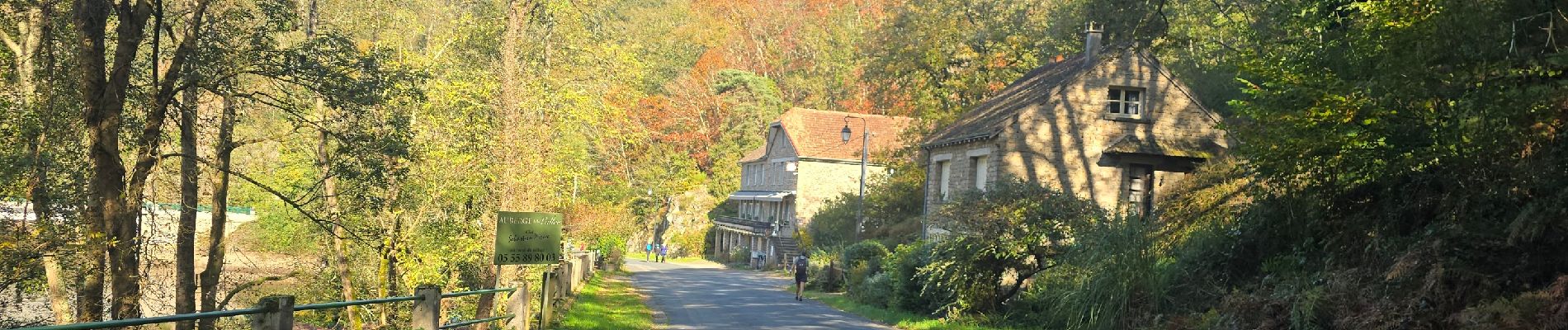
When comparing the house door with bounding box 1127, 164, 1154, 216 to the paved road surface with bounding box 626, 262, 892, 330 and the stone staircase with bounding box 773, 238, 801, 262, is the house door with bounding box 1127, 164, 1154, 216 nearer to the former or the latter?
the paved road surface with bounding box 626, 262, 892, 330

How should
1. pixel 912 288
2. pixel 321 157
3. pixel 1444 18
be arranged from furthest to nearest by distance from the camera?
pixel 912 288
pixel 321 157
pixel 1444 18

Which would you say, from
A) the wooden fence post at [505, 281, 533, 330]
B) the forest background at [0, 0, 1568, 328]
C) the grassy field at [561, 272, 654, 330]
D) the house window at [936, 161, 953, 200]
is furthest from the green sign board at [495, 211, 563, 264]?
the house window at [936, 161, 953, 200]

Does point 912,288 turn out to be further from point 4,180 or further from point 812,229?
point 812,229

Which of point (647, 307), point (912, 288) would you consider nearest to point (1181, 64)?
point (912, 288)

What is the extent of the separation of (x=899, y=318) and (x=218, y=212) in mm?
11786

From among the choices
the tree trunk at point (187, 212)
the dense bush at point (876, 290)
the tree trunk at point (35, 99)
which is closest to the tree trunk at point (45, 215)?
the tree trunk at point (35, 99)

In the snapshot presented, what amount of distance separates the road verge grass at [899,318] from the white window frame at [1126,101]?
25.2 ft

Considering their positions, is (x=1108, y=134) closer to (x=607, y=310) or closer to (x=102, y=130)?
(x=607, y=310)

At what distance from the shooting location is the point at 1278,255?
50.9 feet

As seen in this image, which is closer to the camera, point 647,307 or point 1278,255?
point 1278,255

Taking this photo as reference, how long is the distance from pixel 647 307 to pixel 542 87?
5.24 meters

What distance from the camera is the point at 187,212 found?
17.9m

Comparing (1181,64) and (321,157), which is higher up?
(1181,64)

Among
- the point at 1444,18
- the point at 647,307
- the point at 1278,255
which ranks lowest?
the point at 647,307
